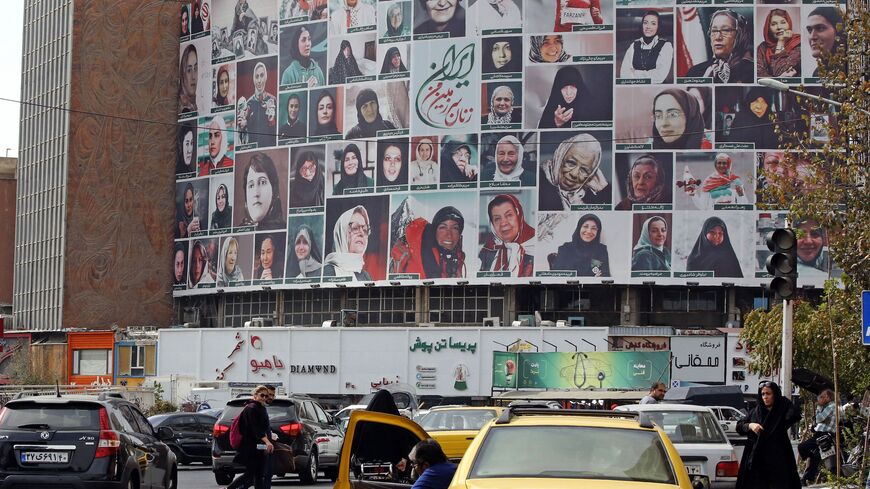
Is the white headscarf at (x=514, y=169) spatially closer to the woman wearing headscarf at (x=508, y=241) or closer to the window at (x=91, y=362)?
the woman wearing headscarf at (x=508, y=241)

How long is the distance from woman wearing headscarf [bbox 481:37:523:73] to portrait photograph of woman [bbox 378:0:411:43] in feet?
14.6

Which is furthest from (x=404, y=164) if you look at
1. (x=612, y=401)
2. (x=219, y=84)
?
(x=612, y=401)

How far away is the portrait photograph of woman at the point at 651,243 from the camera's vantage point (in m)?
70.4

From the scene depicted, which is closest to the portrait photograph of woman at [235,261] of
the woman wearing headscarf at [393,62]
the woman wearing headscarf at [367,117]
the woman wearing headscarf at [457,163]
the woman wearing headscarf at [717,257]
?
the woman wearing headscarf at [367,117]

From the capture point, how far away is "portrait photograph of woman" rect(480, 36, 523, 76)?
7256 cm

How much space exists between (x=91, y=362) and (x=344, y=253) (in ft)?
56.9

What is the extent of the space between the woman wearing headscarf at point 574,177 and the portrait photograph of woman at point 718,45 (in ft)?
18.6

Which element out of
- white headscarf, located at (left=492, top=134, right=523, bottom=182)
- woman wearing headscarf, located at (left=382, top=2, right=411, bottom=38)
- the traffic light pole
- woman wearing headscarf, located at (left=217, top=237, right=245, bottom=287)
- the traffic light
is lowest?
the traffic light pole

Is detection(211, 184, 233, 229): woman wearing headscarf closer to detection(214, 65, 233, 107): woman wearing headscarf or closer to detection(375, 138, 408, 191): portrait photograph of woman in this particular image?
detection(214, 65, 233, 107): woman wearing headscarf

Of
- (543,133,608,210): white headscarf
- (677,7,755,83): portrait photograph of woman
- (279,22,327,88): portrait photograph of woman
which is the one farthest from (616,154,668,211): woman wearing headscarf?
(279,22,327,88): portrait photograph of woman

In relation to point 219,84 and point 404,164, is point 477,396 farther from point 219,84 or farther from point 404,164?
point 219,84

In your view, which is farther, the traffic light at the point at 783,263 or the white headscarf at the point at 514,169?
the white headscarf at the point at 514,169

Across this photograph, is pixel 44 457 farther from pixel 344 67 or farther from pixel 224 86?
pixel 224 86

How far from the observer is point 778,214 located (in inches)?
2739
